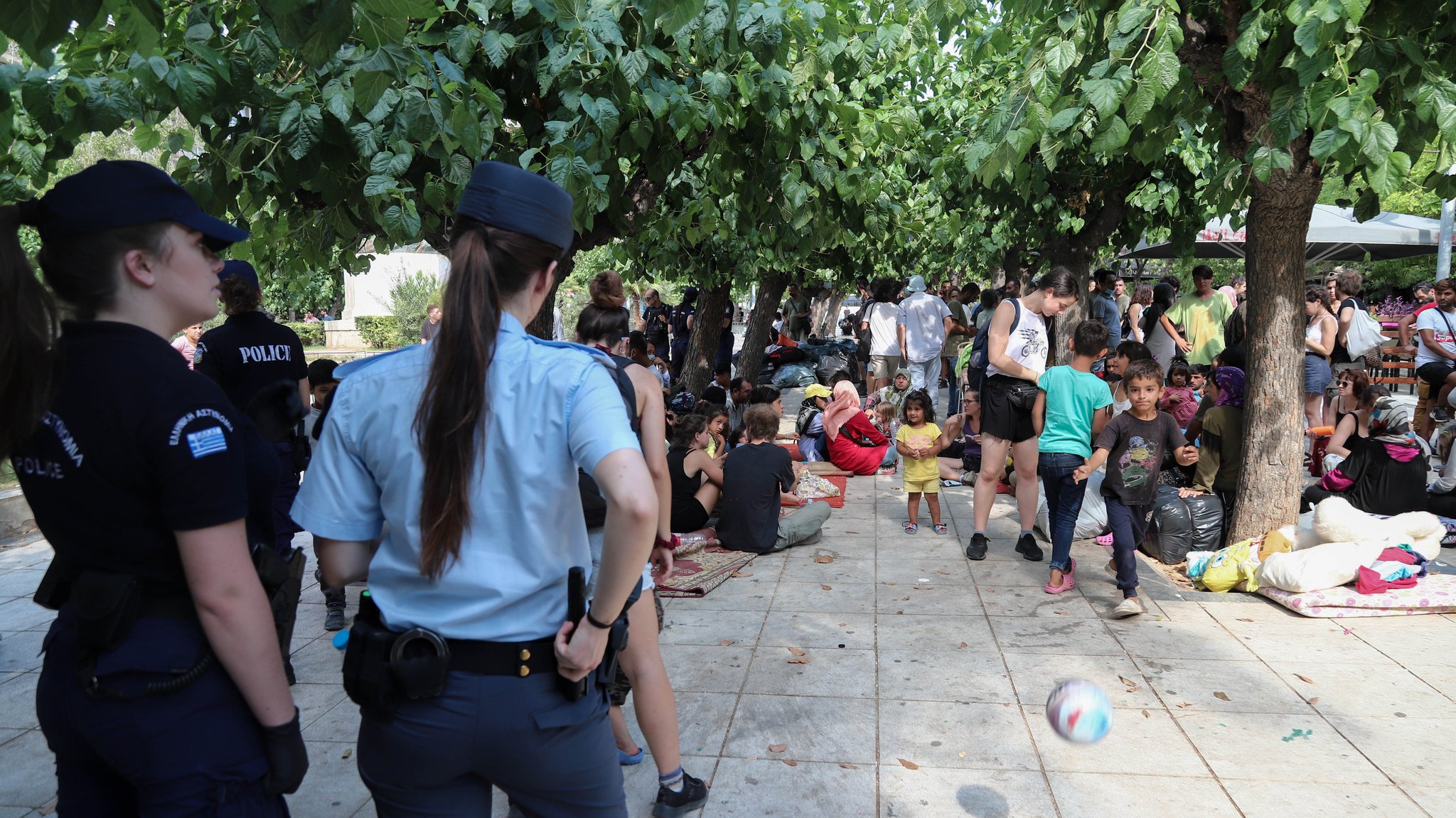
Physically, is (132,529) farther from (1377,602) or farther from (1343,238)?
(1343,238)

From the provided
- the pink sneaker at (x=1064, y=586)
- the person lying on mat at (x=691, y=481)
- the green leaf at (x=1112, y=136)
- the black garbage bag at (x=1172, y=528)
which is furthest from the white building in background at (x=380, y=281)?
the green leaf at (x=1112, y=136)

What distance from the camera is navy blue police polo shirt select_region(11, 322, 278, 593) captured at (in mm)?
1783

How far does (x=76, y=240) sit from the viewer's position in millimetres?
1879

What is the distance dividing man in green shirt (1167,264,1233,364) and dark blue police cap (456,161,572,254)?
10694 mm

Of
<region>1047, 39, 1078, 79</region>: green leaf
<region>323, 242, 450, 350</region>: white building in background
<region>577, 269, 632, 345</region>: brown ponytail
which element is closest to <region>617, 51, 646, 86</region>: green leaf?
<region>577, 269, 632, 345</region>: brown ponytail

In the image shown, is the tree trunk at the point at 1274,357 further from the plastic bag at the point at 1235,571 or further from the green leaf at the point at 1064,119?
the green leaf at the point at 1064,119

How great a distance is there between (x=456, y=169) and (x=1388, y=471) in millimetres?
6184

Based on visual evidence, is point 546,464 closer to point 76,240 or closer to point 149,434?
point 149,434

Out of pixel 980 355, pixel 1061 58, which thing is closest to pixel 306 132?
pixel 1061 58

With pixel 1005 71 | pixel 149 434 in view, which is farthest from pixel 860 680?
pixel 1005 71

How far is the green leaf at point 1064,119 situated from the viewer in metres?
4.91

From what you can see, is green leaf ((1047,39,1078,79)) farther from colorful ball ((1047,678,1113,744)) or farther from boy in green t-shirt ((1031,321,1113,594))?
colorful ball ((1047,678,1113,744))

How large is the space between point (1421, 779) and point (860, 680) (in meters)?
2.15

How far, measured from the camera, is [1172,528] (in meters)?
6.81
